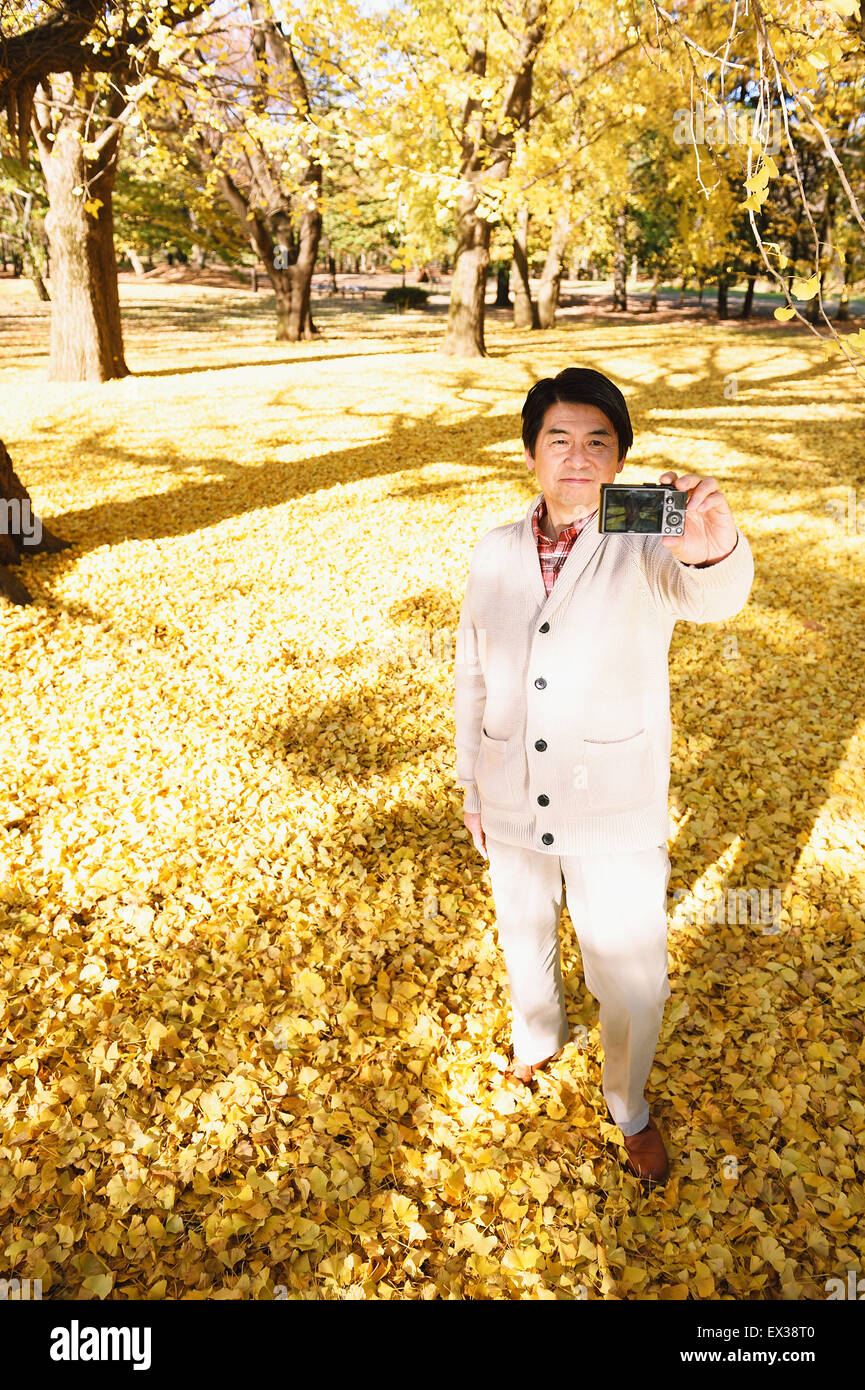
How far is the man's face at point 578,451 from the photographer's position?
80.1 inches

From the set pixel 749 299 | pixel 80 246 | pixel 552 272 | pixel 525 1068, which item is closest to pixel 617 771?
pixel 525 1068

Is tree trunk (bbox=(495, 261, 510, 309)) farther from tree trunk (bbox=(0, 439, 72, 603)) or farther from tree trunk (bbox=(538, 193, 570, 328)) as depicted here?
tree trunk (bbox=(0, 439, 72, 603))

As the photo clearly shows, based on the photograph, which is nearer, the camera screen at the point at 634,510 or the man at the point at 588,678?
the camera screen at the point at 634,510

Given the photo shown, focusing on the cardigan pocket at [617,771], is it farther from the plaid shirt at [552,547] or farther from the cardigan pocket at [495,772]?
the plaid shirt at [552,547]

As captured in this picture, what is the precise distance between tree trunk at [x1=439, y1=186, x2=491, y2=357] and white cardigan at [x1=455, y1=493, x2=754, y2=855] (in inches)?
669

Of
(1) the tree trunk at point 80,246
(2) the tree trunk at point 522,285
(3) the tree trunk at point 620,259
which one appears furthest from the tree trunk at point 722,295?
(1) the tree trunk at point 80,246

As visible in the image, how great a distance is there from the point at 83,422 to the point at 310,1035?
12.2m

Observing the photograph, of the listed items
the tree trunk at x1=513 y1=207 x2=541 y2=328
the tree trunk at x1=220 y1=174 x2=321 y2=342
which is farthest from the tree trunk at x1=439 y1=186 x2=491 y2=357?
the tree trunk at x1=513 y1=207 x2=541 y2=328

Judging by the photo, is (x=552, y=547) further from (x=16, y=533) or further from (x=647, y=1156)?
(x=16, y=533)

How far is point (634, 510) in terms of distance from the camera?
1.81m

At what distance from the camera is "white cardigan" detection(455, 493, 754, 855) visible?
2068 millimetres

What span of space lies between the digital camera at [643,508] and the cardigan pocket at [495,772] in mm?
794

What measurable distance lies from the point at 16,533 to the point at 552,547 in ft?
21.4
